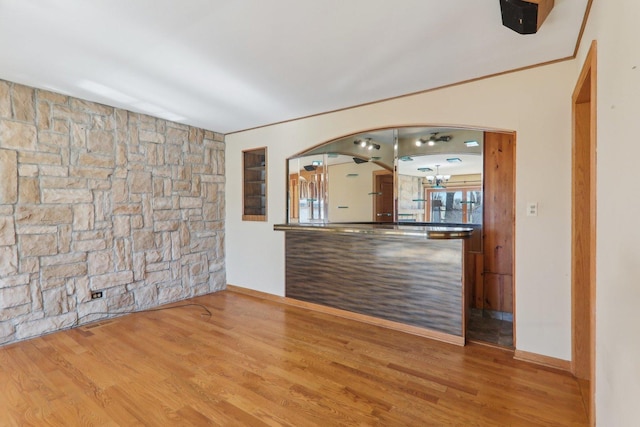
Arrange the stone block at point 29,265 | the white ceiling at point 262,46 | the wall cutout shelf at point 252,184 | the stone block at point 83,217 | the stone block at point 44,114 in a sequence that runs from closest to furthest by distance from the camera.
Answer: the white ceiling at point 262,46
the stone block at point 29,265
the stone block at point 44,114
the stone block at point 83,217
the wall cutout shelf at point 252,184

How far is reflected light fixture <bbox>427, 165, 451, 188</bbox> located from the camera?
3.67 m

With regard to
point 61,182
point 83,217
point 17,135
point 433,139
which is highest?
point 433,139

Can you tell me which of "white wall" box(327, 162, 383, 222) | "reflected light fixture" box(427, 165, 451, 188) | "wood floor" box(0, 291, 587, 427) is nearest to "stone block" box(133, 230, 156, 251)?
"wood floor" box(0, 291, 587, 427)

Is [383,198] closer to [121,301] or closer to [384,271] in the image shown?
[384,271]

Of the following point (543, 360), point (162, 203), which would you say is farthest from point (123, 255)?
point (543, 360)

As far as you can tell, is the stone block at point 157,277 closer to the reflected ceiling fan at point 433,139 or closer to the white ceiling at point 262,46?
the white ceiling at point 262,46

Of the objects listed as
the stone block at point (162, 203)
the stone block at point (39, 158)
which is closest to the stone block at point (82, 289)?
the stone block at point (162, 203)

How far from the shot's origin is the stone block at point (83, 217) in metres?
3.15

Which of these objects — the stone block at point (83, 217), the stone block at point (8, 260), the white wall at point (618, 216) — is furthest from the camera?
the stone block at point (83, 217)

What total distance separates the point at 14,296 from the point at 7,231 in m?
0.59

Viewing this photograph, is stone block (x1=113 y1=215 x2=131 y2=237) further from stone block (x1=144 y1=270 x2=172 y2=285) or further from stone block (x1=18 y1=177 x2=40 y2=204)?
stone block (x1=18 y1=177 x2=40 y2=204)

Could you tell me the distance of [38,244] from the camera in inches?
115

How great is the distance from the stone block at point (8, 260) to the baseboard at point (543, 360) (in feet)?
14.5

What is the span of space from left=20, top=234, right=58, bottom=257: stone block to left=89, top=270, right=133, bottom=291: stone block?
0.49m
